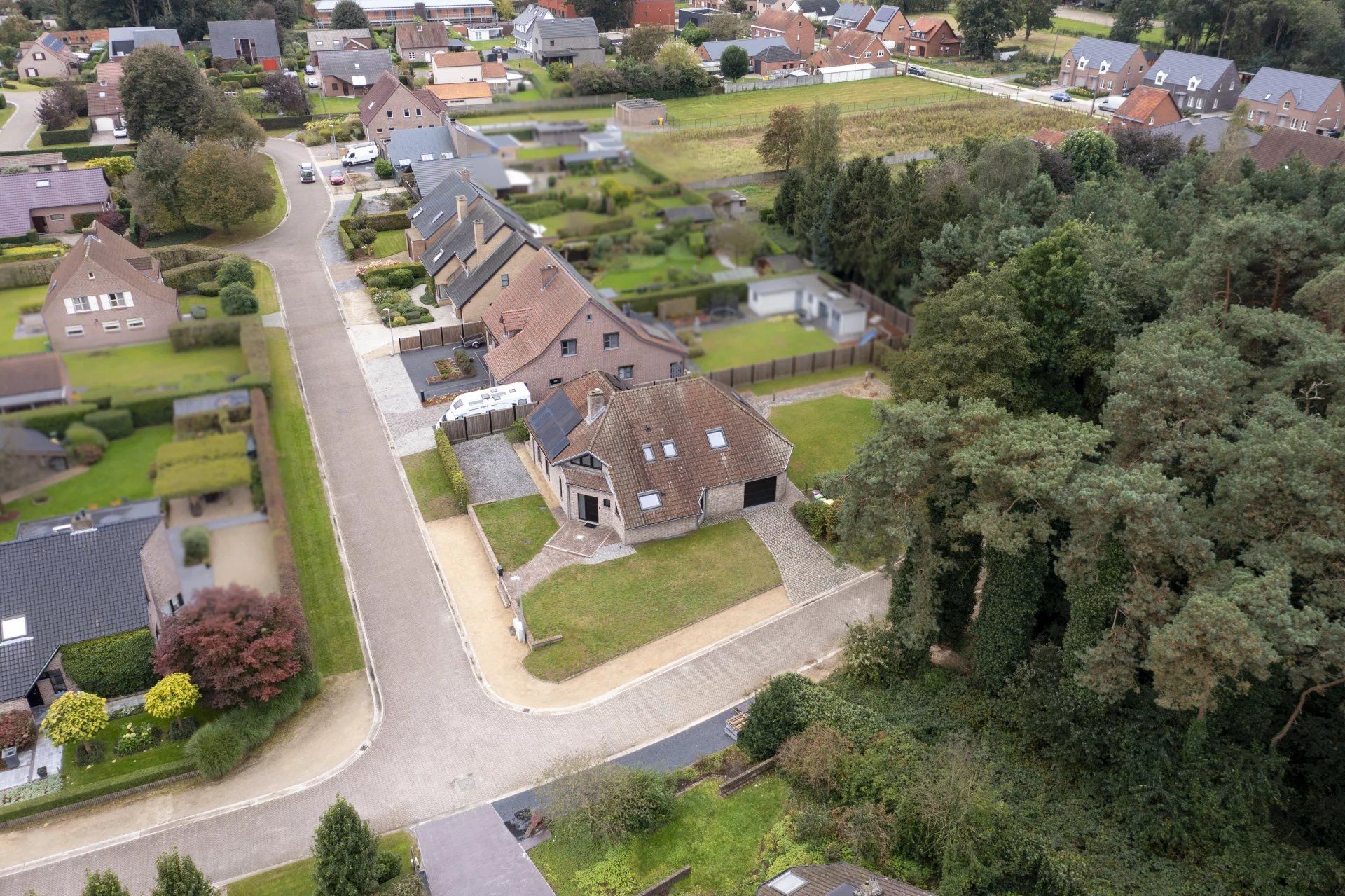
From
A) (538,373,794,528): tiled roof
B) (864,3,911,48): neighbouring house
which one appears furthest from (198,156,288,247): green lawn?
(864,3,911,48): neighbouring house

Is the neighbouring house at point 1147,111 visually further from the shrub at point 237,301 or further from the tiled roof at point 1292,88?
the shrub at point 237,301

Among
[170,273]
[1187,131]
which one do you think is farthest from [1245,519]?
[1187,131]

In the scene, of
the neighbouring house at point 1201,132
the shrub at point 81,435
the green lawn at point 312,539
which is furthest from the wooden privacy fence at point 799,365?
the neighbouring house at point 1201,132

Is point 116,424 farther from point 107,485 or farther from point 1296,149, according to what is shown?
point 1296,149

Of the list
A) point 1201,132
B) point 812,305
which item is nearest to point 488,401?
point 812,305

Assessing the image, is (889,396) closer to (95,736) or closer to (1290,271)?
(1290,271)

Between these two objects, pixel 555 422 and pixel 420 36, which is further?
pixel 420 36

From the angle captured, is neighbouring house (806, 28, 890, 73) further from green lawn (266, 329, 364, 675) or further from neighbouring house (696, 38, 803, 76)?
green lawn (266, 329, 364, 675)
